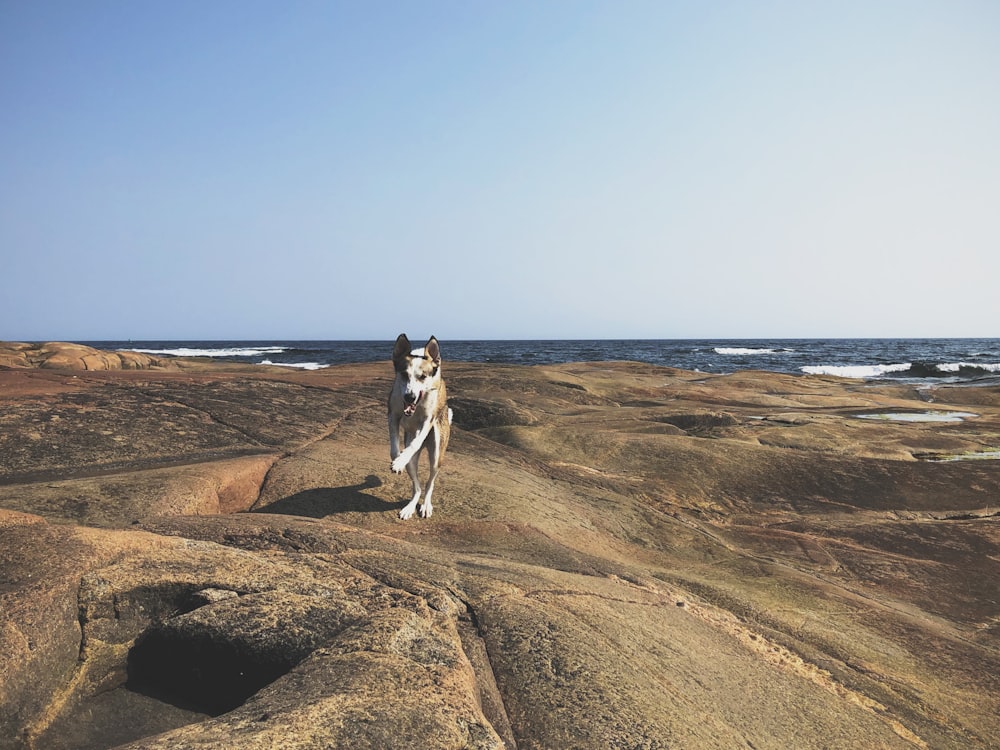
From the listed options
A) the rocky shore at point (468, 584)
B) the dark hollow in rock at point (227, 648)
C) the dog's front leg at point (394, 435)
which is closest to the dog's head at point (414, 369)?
the dog's front leg at point (394, 435)

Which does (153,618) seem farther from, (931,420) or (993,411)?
(993,411)

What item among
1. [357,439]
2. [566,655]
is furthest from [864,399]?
[566,655]

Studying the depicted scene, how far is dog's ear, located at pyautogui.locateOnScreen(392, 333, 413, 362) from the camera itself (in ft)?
21.2

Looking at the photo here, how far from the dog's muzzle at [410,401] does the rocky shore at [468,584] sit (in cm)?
107

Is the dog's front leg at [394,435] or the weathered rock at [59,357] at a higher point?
the weathered rock at [59,357]

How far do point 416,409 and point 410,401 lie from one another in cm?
35

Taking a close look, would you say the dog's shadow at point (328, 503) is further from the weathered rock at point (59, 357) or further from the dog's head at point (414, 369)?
the weathered rock at point (59, 357)

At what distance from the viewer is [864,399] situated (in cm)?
2077

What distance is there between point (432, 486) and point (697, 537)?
329 cm

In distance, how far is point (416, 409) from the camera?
679cm

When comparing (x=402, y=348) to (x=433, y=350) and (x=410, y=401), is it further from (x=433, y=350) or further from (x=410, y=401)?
(x=410, y=401)

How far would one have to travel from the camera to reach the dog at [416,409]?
255 inches

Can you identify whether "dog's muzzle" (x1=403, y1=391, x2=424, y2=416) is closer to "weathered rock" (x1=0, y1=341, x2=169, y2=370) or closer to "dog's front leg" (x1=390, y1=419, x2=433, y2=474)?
"dog's front leg" (x1=390, y1=419, x2=433, y2=474)

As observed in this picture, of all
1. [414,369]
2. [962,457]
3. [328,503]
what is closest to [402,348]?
[414,369]
